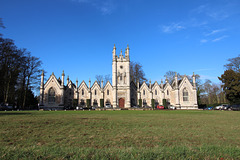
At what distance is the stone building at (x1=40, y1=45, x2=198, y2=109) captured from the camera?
48.6 metres

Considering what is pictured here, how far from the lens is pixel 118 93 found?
165 feet

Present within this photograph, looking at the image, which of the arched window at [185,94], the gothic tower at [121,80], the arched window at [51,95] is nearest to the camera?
the arched window at [51,95]

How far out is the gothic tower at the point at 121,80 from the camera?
164 feet

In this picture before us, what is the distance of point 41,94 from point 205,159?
1977 inches

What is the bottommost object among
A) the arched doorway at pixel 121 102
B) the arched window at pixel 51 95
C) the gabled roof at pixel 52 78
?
the arched doorway at pixel 121 102

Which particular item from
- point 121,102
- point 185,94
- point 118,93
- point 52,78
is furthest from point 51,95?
point 185,94

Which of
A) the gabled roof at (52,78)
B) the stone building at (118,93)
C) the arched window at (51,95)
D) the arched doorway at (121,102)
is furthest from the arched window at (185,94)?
the arched window at (51,95)

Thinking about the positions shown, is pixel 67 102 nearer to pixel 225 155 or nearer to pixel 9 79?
pixel 9 79

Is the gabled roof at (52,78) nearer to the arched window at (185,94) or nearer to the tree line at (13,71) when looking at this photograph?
the tree line at (13,71)

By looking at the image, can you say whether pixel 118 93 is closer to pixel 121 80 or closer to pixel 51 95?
pixel 121 80

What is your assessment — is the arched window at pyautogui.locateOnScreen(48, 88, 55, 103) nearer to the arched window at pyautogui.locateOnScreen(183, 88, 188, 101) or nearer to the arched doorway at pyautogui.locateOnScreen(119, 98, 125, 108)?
the arched doorway at pyautogui.locateOnScreen(119, 98, 125, 108)

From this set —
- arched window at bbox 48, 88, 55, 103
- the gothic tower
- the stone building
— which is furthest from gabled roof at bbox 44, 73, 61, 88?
the gothic tower

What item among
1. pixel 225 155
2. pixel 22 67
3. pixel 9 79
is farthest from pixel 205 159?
pixel 22 67

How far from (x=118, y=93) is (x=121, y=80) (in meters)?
4.14
